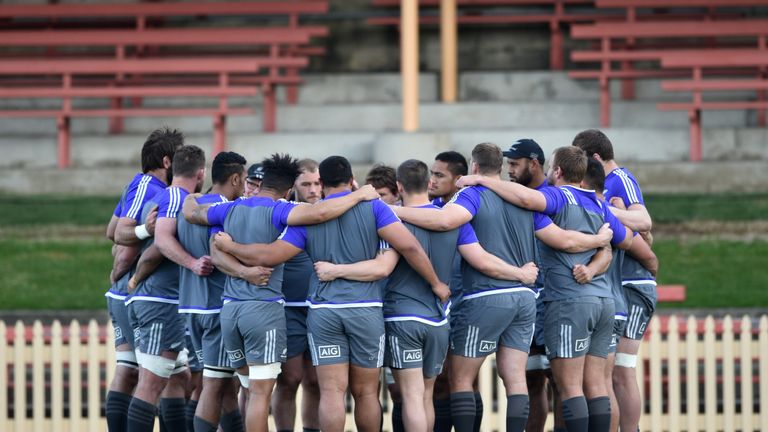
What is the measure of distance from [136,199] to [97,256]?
6.28 m

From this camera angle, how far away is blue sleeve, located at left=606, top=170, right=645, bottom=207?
359 inches

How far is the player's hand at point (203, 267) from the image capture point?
27.6 ft

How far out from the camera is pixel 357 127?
736 inches

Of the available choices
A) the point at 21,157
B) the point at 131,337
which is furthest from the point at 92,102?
the point at 131,337

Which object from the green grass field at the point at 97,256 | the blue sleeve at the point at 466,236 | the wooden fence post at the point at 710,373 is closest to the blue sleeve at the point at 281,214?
the blue sleeve at the point at 466,236

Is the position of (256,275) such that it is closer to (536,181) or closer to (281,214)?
(281,214)

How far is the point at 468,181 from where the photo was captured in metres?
8.39

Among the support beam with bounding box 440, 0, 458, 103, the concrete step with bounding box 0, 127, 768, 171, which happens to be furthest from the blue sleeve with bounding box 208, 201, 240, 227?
the support beam with bounding box 440, 0, 458, 103

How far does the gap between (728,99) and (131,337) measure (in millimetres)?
12320

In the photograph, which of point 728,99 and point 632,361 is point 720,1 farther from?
point 632,361

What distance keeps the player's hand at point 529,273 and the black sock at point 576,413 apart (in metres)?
0.80

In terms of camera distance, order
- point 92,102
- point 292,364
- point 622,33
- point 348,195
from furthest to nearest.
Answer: point 92,102, point 622,33, point 292,364, point 348,195

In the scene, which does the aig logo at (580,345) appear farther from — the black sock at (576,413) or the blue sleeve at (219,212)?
the blue sleeve at (219,212)

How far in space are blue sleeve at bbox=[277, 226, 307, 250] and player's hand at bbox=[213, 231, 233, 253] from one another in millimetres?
347
